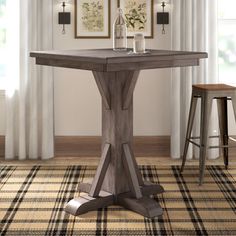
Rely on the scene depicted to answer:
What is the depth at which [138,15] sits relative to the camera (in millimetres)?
5711

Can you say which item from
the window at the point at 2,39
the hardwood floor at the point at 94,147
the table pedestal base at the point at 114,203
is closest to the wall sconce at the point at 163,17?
the hardwood floor at the point at 94,147

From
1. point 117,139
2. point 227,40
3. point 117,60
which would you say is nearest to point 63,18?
point 227,40

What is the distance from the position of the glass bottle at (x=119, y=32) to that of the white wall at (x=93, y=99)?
144cm

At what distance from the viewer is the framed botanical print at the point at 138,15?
5.69 meters

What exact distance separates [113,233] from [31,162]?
7.18 ft

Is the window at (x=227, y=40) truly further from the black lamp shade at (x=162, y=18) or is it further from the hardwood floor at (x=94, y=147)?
the hardwood floor at (x=94, y=147)

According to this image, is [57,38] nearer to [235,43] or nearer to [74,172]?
[74,172]

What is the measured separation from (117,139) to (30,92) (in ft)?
5.98

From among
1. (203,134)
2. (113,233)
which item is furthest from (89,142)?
(113,233)

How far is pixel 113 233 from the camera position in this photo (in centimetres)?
356

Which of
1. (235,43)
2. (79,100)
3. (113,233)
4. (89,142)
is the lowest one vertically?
(113,233)

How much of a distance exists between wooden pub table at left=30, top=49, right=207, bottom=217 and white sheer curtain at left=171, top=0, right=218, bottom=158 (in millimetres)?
1490

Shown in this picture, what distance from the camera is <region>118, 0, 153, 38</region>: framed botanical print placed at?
5.69 metres

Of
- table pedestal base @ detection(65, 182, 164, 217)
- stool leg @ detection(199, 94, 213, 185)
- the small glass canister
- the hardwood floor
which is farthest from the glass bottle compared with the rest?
the hardwood floor
